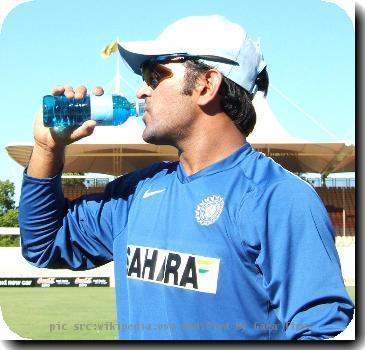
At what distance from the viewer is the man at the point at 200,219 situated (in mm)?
1665

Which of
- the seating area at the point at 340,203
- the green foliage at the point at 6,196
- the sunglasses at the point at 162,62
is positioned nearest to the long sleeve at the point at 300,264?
the sunglasses at the point at 162,62

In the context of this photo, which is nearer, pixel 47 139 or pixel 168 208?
pixel 168 208

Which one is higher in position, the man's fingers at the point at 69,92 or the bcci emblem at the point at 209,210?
the man's fingers at the point at 69,92

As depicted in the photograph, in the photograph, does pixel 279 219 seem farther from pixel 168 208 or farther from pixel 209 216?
pixel 168 208

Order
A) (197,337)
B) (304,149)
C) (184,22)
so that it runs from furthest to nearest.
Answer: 1. (304,149)
2. (184,22)
3. (197,337)

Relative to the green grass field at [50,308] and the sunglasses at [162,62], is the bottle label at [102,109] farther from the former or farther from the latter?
the green grass field at [50,308]

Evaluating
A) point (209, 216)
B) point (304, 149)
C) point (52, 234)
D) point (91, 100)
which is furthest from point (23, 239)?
point (304, 149)

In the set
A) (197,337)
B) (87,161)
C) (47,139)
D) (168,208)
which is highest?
(47,139)

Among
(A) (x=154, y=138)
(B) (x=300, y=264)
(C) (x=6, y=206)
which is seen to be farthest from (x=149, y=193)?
(C) (x=6, y=206)

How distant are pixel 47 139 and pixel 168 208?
1.41ft

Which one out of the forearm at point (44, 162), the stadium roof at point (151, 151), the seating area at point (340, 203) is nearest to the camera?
the forearm at point (44, 162)

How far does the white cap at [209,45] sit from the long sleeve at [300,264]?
1.55ft

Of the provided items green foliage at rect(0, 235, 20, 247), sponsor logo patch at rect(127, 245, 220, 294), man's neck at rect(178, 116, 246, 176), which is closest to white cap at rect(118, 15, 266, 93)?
man's neck at rect(178, 116, 246, 176)

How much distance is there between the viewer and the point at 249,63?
207cm
